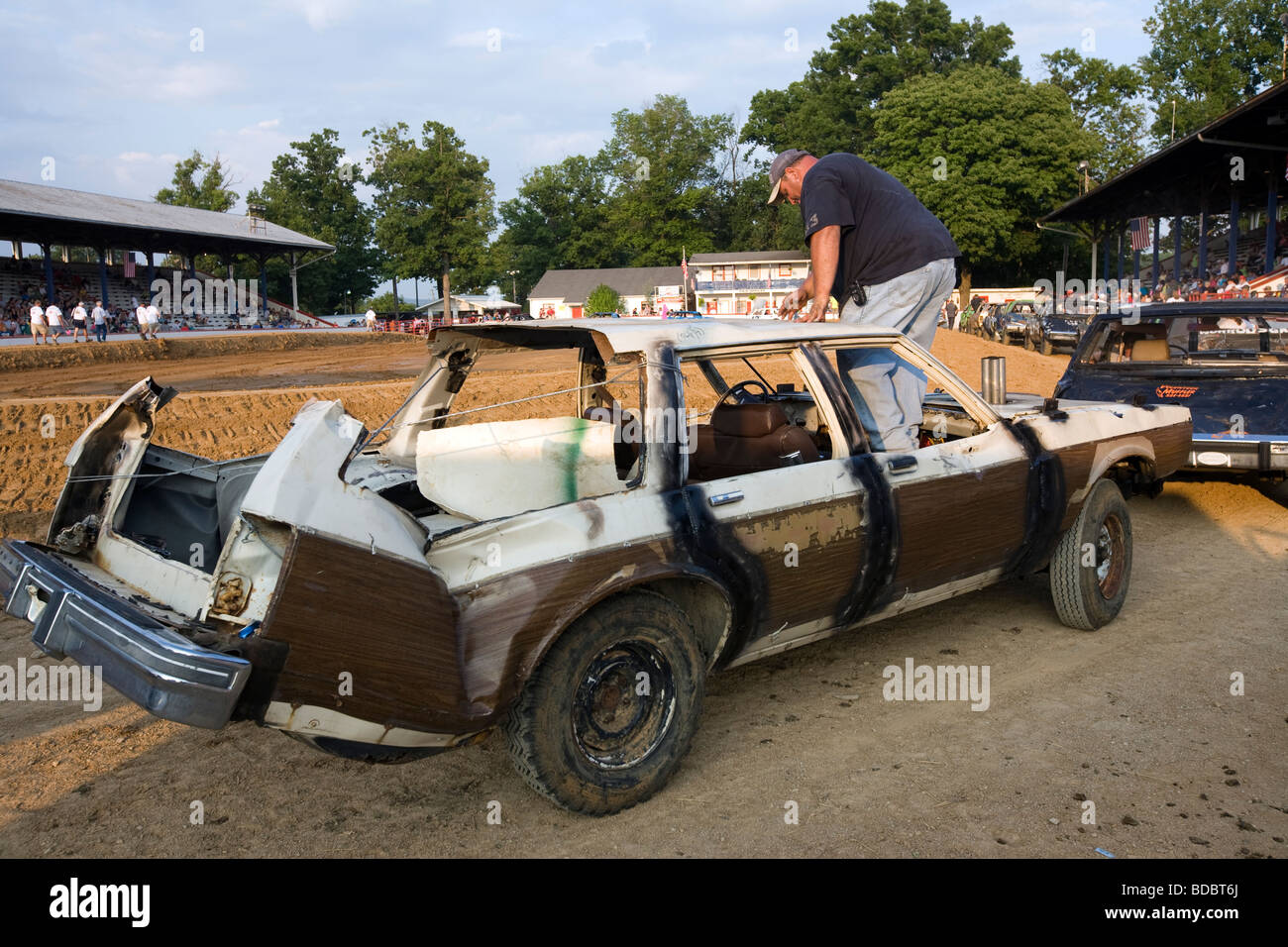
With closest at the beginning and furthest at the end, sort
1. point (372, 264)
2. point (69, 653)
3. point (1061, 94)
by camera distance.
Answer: point (69, 653)
point (1061, 94)
point (372, 264)

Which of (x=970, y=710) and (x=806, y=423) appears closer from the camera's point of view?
(x=970, y=710)

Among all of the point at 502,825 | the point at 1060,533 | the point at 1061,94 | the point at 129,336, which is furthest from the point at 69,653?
the point at 1061,94

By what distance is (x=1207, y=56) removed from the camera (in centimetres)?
6700

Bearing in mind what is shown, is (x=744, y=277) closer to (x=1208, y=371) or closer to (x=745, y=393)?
(x=1208, y=371)

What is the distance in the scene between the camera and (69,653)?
2.73m

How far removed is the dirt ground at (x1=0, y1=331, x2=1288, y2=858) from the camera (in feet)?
10.3

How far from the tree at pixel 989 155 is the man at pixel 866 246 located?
168ft

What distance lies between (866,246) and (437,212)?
53.1 m

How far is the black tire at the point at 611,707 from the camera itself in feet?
10.0

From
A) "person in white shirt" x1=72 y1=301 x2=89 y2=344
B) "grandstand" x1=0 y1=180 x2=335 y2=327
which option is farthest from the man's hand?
"grandstand" x1=0 y1=180 x2=335 y2=327

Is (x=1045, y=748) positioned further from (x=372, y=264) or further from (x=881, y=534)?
(x=372, y=264)

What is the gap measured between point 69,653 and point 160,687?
0.50 metres

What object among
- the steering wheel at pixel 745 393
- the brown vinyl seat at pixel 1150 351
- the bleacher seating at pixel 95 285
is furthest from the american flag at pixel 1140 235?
the steering wheel at pixel 745 393

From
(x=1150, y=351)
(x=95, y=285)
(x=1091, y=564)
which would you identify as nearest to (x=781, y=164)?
(x=1091, y=564)
